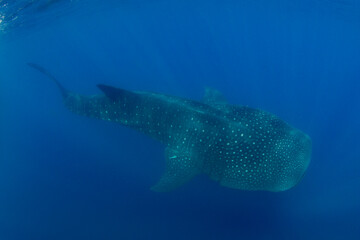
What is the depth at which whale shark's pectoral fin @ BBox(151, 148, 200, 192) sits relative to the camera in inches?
227

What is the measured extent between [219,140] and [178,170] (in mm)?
1280

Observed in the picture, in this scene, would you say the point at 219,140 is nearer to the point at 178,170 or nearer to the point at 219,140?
the point at 219,140

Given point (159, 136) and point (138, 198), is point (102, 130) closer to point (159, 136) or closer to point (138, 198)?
point (138, 198)

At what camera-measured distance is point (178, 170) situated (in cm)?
591

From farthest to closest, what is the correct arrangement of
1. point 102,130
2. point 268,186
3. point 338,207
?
point 102,130 → point 338,207 → point 268,186

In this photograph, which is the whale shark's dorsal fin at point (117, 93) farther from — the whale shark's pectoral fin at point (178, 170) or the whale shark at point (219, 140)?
the whale shark's pectoral fin at point (178, 170)

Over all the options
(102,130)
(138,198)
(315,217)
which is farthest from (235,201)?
(102,130)

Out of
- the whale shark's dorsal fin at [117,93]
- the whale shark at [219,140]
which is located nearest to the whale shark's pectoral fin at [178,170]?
the whale shark at [219,140]

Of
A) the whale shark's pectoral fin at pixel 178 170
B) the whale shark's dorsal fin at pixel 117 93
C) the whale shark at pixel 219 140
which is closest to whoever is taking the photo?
the whale shark at pixel 219 140

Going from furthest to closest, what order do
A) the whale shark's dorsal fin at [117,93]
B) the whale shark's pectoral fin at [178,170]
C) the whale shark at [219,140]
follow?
1. the whale shark's dorsal fin at [117,93]
2. the whale shark's pectoral fin at [178,170]
3. the whale shark at [219,140]

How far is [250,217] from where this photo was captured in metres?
7.80

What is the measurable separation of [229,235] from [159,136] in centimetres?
374

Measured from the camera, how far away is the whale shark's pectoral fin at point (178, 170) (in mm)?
5770

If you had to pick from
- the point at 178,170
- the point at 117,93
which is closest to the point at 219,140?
the point at 178,170
